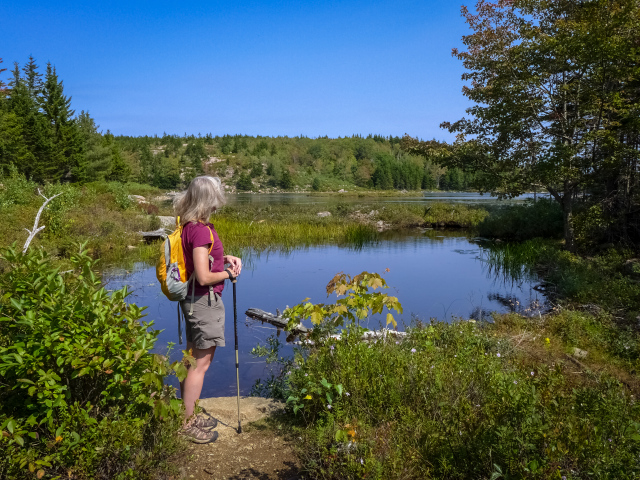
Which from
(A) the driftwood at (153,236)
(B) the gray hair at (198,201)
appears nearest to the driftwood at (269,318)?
(B) the gray hair at (198,201)

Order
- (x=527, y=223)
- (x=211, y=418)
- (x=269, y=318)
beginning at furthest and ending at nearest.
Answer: (x=527, y=223)
(x=269, y=318)
(x=211, y=418)

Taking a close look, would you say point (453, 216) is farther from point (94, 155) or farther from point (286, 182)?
point (286, 182)

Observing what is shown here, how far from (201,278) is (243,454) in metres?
1.40

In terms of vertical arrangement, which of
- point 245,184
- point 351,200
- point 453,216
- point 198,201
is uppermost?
point 245,184

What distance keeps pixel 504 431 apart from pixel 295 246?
1568 cm

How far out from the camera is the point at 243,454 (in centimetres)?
347

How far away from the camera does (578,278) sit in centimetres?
949

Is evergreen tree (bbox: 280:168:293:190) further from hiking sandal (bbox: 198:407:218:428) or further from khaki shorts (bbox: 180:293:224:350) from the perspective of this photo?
khaki shorts (bbox: 180:293:224:350)

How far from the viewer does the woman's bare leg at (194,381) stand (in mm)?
3602

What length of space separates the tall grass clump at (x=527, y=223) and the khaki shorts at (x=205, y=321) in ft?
57.2

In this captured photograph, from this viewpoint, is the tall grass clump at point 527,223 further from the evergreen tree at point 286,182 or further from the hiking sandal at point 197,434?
the evergreen tree at point 286,182

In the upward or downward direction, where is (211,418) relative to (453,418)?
downward

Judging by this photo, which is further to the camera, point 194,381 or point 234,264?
point 234,264

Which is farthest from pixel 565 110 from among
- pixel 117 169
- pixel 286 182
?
pixel 286 182
